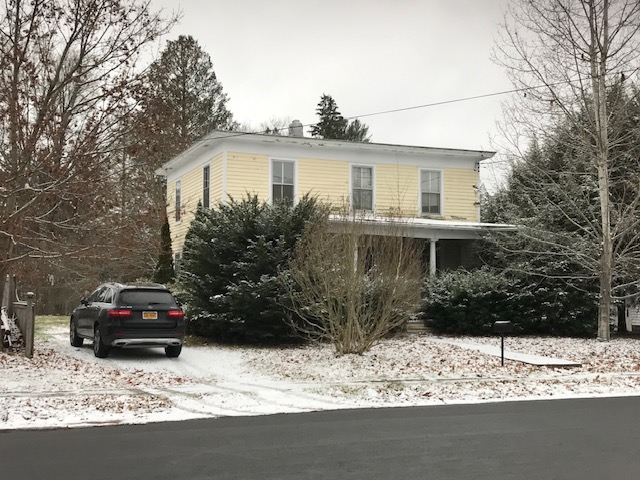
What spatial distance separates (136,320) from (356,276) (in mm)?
4795

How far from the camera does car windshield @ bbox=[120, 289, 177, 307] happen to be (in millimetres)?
14586

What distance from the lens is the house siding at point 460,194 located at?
24656 millimetres

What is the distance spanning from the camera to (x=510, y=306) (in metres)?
20.9

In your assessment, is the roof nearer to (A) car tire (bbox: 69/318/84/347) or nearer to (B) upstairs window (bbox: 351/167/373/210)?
(B) upstairs window (bbox: 351/167/373/210)

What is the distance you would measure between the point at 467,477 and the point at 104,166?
380 inches

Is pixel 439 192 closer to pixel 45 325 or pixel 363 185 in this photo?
pixel 363 185

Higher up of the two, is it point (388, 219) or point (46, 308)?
point (388, 219)

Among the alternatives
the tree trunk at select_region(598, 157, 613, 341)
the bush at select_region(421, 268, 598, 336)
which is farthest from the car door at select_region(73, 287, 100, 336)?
the tree trunk at select_region(598, 157, 613, 341)

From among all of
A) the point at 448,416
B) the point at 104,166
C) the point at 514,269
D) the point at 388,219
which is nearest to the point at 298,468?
the point at 448,416

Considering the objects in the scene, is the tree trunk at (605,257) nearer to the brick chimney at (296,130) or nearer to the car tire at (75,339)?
the brick chimney at (296,130)

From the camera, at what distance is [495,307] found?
21.0m

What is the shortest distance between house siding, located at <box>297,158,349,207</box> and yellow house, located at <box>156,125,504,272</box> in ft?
0.11

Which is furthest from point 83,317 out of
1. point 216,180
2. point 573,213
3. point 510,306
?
point 573,213

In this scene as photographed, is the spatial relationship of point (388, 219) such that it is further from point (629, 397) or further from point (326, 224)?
point (629, 397)
